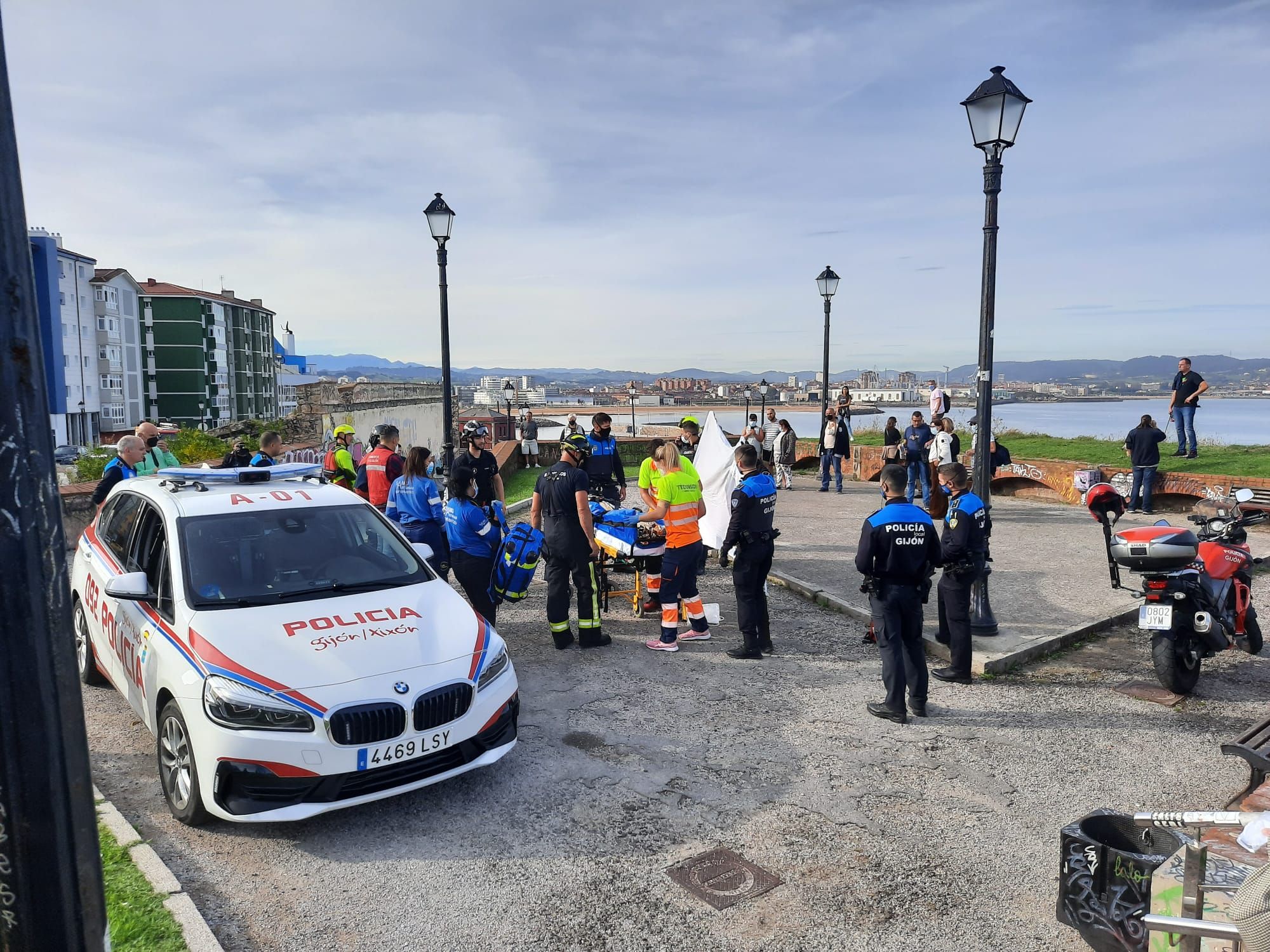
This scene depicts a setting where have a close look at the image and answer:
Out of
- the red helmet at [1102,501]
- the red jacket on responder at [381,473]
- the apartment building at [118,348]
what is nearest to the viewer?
the red helmet at [1102,501]

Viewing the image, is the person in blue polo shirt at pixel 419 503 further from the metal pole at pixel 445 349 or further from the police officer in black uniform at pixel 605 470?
the metal pole at pixel 445 349

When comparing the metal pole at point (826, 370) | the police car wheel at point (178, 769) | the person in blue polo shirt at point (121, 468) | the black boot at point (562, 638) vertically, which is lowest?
the black boot at point (562, 638)

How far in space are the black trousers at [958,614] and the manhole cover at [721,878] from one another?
3282 millimetres

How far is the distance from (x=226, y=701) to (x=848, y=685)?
15.2ft

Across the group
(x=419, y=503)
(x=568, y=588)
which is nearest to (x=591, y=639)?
(x=568, y=588)

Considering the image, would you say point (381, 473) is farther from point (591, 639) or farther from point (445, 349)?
point (445, 349)

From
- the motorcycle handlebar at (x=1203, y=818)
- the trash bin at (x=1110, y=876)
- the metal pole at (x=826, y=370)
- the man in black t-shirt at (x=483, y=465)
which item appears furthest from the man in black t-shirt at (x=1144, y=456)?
the motorcycle handlebar at (x=1203, y=818)

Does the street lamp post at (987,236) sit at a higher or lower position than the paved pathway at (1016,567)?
higher

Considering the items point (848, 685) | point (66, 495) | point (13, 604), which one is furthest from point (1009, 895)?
point (66, 495)

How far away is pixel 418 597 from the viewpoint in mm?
5410

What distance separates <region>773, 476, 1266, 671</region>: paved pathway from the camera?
312 inches

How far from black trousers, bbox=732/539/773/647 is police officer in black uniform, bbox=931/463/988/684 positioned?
1458 mm

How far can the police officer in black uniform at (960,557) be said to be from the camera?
6691mm

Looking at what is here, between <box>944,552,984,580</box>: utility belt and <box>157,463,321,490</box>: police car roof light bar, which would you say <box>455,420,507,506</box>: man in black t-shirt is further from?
<box>944,552,984,580</box>: utility belt
